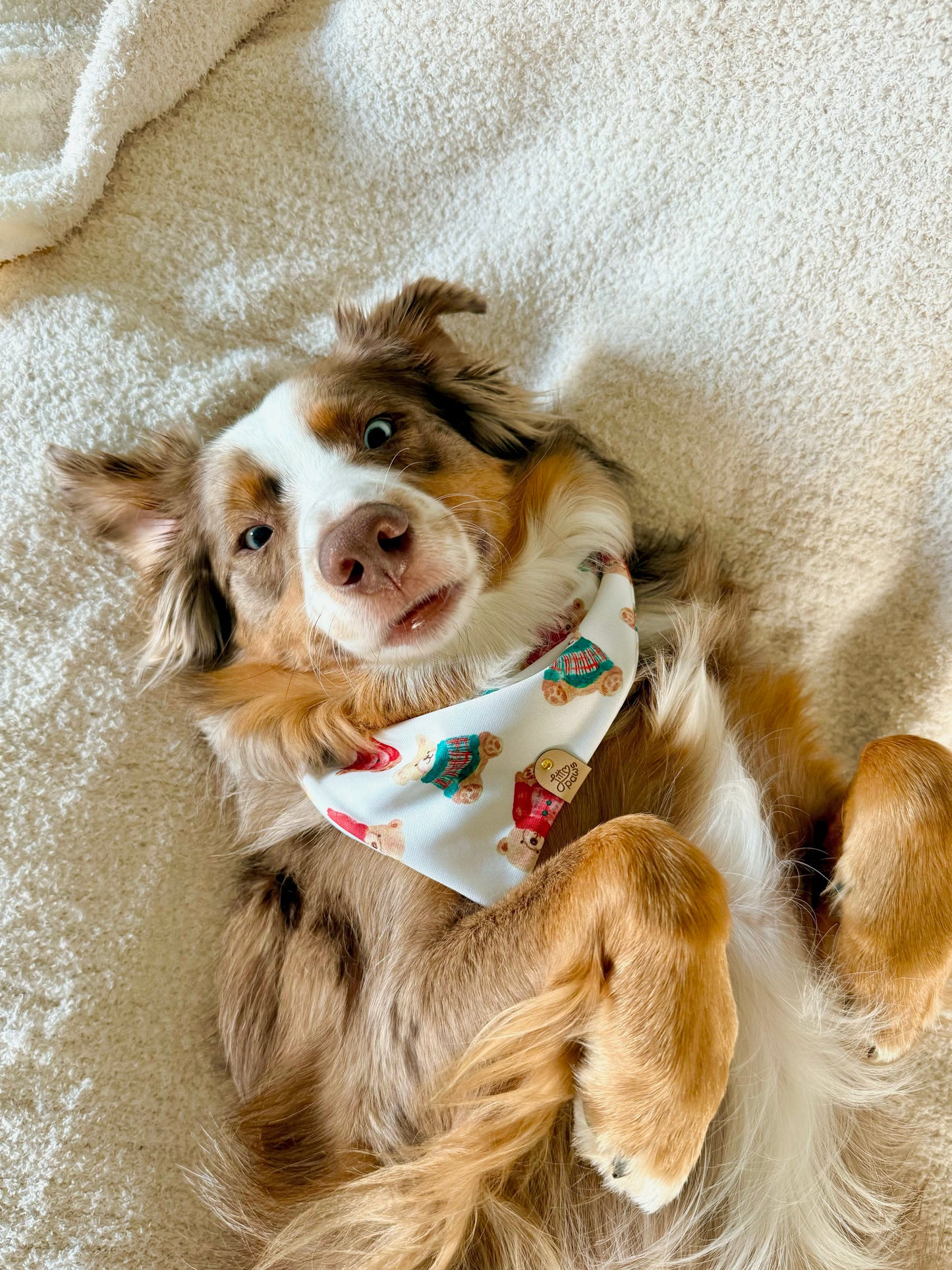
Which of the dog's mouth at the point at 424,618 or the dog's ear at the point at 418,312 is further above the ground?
the dog's ear at the point at 418,312

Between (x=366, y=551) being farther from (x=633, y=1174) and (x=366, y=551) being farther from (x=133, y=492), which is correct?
(x=633, y=1174)

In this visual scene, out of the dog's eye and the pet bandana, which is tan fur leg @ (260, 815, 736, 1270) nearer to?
the pet bandana

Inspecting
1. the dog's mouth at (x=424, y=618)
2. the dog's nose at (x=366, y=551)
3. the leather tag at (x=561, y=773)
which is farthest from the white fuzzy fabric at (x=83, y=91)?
the leather tag at (x=561, y=773)

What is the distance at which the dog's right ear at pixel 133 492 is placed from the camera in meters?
2.68

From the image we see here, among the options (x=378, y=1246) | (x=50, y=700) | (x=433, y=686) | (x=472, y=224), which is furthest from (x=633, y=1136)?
(x=472, y=224)

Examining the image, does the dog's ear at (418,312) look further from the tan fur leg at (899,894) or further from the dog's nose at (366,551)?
the tan fur leg at (899,894)

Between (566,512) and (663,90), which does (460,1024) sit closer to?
(566,512)

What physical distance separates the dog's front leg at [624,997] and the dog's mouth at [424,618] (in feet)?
2.07

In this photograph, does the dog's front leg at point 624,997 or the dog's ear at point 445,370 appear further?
the dog's ear at point 445,370

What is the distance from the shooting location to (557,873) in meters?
2.00

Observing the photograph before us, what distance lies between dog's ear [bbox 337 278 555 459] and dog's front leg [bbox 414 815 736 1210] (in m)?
1.31

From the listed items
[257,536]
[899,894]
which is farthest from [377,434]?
[899,894]

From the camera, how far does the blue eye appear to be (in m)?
2.54

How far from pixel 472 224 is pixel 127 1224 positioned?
10.3ft
